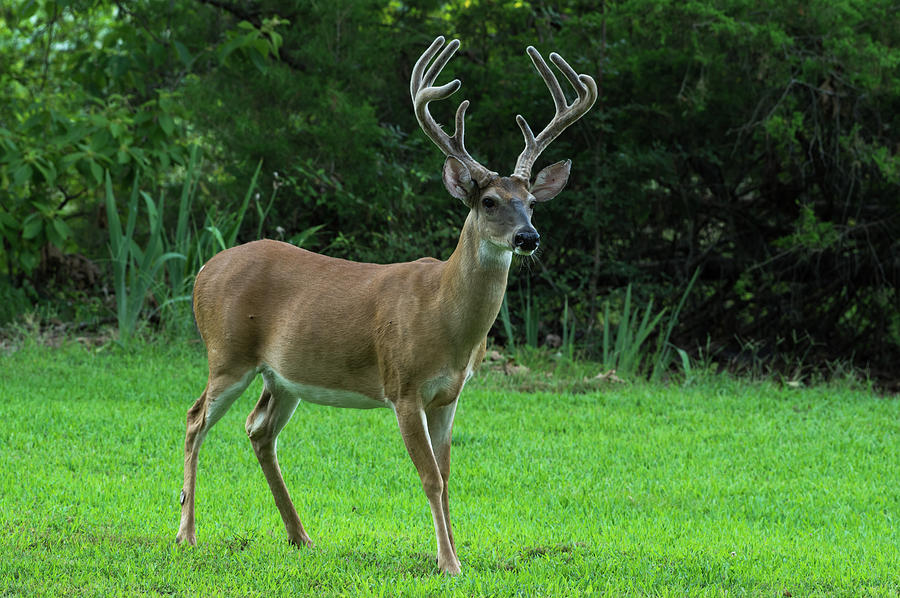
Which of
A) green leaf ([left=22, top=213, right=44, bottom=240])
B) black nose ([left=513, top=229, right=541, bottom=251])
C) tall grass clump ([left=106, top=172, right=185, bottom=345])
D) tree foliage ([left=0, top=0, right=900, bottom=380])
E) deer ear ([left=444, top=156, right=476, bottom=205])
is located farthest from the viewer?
tree foliage ([left=0, top=0, right=900, bottom=380])

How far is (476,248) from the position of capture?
4.83 meters

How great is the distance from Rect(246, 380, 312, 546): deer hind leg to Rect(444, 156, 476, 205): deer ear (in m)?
1.31

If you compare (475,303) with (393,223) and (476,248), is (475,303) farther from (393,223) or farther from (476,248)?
(393,223)

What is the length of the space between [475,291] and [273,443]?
4.33 ft

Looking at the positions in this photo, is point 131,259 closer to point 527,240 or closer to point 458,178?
point 458,178

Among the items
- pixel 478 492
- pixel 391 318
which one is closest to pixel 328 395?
pixel 391 318

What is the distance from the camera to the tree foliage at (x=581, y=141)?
1113 cm

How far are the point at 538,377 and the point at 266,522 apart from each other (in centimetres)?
490

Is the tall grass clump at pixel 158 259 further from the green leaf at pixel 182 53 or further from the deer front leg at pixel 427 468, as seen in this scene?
the deer front leg at pixel 427 468

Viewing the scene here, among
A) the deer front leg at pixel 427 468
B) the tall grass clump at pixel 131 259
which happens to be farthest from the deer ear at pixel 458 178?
the tall grass clump at pixel 131 259

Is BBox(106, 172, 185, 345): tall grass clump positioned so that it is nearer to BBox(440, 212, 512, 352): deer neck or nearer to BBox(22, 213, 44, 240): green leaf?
BBox(22, 213, 44, 240): green leaf

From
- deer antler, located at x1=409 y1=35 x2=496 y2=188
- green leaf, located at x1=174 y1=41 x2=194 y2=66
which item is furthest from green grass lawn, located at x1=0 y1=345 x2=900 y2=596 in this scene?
green leaf, located at x1=174 y1=41 x2=194 y2=66

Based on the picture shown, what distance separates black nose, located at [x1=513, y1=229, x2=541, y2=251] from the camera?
454cm

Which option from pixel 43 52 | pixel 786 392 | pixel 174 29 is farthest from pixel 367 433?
→ pixel 43 52
